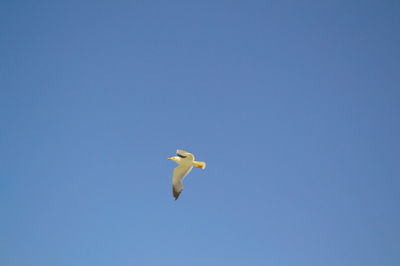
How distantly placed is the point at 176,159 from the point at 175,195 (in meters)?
1.99

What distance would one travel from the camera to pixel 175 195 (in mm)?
13125

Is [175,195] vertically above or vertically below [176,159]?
below

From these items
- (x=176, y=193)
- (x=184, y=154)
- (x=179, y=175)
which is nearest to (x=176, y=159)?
(x=184, y=154)

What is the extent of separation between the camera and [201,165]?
13922 mm

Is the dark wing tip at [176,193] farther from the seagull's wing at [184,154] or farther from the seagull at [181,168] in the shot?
the seagull's wing at [184,154]

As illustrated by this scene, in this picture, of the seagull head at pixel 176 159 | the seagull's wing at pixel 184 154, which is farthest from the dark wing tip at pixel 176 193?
the seagull's wing at pixel 184 154

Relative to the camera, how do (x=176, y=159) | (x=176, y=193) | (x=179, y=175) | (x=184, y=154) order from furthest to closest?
(x=179, y=175), (x=176, y=159), (x=176, y=193), (x=184, y=154)

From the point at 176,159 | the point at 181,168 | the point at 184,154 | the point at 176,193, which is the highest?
the point at 184,154

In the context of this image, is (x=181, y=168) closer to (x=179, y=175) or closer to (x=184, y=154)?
(x=179, y=175)

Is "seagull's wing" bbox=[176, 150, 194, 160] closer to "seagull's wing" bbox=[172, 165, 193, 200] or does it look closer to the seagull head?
the seagull head

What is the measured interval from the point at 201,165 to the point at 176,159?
1.60 meters

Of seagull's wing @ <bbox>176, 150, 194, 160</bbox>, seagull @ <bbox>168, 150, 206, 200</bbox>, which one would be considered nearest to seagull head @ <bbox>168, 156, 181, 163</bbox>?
seagull @ <bbox>168, 150, 206, 200</bbox>

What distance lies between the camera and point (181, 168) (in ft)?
44.8

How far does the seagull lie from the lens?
43.0 ft
